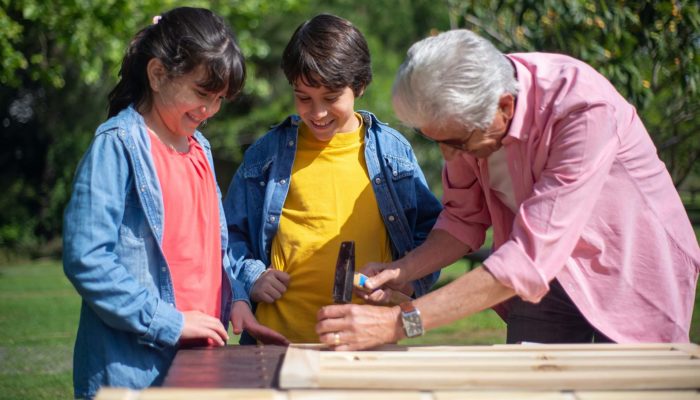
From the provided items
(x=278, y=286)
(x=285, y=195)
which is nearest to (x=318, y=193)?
(x=285, y=195)

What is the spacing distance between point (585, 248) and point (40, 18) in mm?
11684

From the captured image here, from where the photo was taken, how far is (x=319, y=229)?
138 inches

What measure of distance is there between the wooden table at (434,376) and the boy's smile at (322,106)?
1069 millimetres

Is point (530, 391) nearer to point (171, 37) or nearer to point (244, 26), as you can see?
point (171, 37)

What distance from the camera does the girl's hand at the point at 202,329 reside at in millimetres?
2896

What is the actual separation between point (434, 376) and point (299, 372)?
1.13 feet

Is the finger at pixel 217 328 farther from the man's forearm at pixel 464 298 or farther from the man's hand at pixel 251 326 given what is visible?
the man's forearm at pixel 464 298

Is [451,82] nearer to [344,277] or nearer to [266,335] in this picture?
[344,277]

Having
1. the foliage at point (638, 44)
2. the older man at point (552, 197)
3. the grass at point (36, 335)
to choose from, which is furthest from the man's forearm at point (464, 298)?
the foliage at point (638, 44)

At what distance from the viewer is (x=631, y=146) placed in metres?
2.82

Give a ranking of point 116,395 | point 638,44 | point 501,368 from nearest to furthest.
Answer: point 116,395 → point 501,368 → point 638,44

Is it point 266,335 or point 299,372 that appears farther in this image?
point 266,335

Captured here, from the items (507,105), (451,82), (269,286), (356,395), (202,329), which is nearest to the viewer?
(356,395)

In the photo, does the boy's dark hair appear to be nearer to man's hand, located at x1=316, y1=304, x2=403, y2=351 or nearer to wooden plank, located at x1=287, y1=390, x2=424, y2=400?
man's hand, located at x1=316, y1=304, x2=403, y2=351
